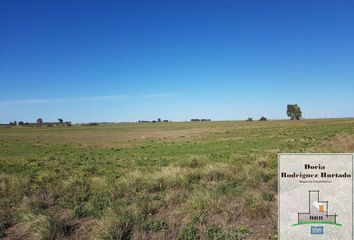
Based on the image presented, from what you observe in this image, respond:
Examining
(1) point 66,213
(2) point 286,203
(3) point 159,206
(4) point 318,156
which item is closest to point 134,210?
(3) point 159,206

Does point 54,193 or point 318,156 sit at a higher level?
point 318,156

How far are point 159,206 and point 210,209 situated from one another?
1.33 m

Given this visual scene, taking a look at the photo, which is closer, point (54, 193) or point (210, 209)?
point (210, 209)

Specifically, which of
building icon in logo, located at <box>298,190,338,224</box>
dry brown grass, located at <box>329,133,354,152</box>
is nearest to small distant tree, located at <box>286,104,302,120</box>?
dry brown grass, located at <box>329,133,354,152</box>

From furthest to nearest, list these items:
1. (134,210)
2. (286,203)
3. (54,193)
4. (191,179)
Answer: (191,179) < (54,193) < (134,210) < (286,203)

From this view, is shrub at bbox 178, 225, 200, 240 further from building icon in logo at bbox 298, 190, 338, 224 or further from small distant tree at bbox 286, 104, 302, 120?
small distant tree at bbox 286, 104, 302, 120

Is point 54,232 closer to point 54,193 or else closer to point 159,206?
point 159,206

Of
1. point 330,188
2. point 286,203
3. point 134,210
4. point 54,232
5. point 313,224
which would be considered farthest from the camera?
point 134,210

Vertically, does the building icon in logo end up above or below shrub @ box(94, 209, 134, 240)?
above

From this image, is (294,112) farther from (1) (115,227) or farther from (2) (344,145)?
(1) (115,227)

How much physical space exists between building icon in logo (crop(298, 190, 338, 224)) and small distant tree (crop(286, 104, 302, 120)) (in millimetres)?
184105

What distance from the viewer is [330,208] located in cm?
583

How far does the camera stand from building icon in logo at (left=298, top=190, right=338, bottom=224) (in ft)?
17.6

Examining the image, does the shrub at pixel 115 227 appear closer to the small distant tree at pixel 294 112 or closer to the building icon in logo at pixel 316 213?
the building icon in logo at pixel 316 213
